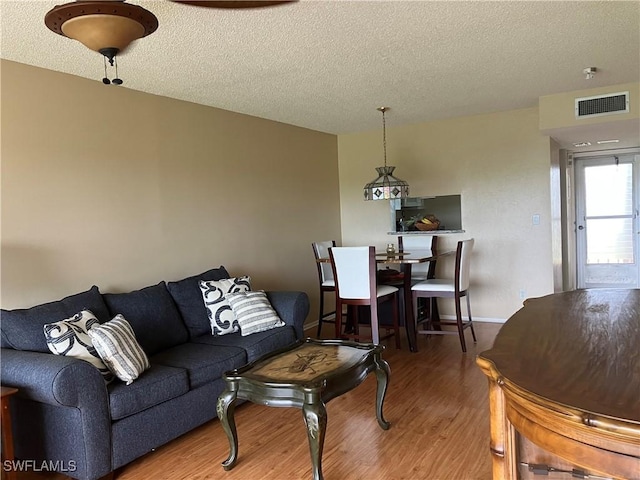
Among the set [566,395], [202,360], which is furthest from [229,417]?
[566,395]

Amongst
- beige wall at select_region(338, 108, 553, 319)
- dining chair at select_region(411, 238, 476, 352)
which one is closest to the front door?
beige wall at select_region(338, 108, 553, 319)

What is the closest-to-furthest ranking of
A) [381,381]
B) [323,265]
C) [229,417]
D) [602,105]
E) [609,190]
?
1. [229,417]
2. [381,381]
3. [602,105]
4. [323,265]
5. [609,190]

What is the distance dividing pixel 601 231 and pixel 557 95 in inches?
122

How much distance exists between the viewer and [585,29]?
10.1ft

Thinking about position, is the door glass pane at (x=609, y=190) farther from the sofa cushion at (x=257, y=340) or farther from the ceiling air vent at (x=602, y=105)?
the sofa cushion at (x=257, y=340)

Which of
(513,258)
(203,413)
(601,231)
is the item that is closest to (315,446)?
(203,413)

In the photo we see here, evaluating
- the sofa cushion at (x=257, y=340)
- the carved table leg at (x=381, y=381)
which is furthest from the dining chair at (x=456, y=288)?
the carved table leg at (x=381, y=381)

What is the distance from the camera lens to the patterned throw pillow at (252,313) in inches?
151

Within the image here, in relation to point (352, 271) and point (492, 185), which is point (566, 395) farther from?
point (492, 185)

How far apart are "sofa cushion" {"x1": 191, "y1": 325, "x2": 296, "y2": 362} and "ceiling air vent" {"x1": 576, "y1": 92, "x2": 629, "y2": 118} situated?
335 centimetres

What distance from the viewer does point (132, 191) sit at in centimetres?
396

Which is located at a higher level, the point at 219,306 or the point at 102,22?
the point at 102,22

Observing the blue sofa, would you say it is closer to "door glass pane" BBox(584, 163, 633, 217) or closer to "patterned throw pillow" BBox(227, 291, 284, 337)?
"patterned throw pillow" BBox(227, 291, 284, 337)

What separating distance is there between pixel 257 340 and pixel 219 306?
→ 19.0 inches
